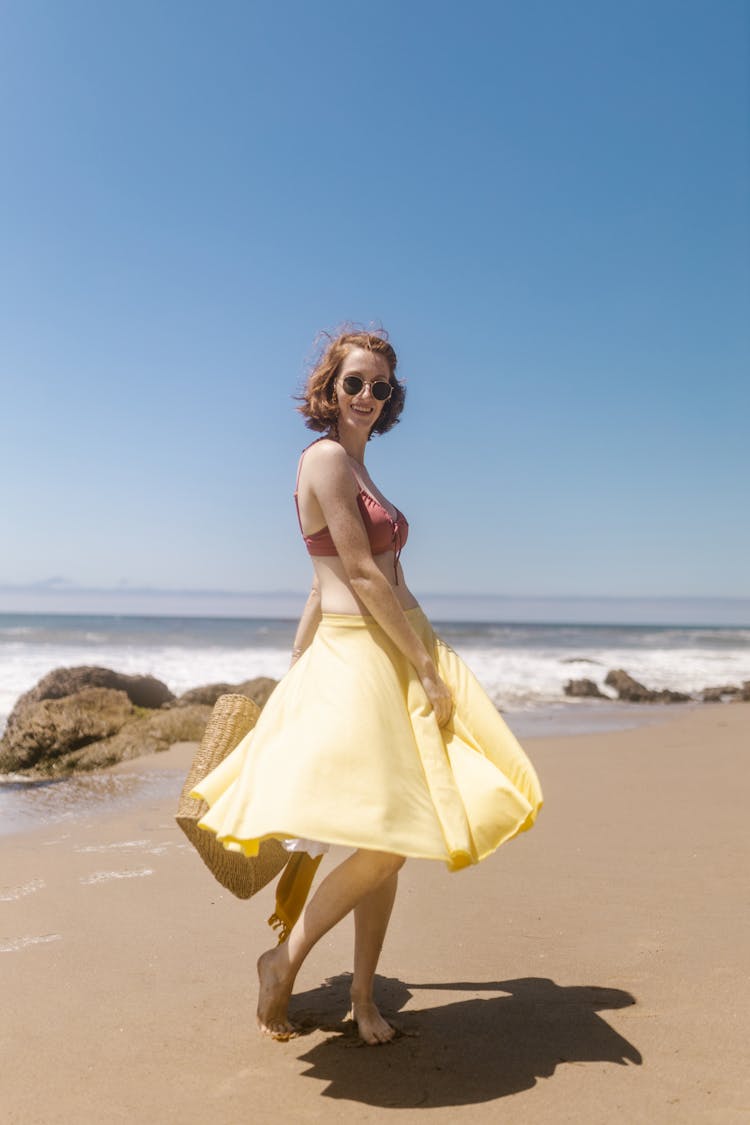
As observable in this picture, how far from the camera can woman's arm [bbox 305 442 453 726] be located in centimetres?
306

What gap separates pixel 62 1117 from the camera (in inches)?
105

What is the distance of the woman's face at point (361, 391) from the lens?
10.9 ft

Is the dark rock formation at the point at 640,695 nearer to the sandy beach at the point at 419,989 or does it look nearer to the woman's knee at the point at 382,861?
the sandy beach at the point at 419,989

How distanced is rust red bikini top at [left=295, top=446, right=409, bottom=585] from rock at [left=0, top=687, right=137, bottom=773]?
6.12 m

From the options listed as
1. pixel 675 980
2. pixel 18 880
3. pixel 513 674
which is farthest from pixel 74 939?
pixel 513 674

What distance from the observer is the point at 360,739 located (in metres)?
2.78

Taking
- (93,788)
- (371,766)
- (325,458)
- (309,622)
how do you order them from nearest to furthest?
(371,766) < (325,458) < (309,622) < (93,788)

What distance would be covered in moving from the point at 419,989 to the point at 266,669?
20338mm

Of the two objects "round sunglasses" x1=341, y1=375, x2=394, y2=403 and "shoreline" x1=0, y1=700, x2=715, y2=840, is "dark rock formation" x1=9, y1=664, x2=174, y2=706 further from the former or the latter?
"round sunglasses" x1=341, y1=375, x2=394, y2=403

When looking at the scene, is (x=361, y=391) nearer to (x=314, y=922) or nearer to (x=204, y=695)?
(x=314, y=922)

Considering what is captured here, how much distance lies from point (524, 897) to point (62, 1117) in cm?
259

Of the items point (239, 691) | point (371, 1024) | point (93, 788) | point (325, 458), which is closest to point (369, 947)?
point (371, 1024)

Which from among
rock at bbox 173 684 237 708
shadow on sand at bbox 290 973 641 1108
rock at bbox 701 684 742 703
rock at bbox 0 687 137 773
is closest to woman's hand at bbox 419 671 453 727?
shadow on sand at bbox 290 973 641 1108

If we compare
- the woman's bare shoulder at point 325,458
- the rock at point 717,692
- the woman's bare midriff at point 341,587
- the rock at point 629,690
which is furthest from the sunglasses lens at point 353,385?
the rock at point 717,692
